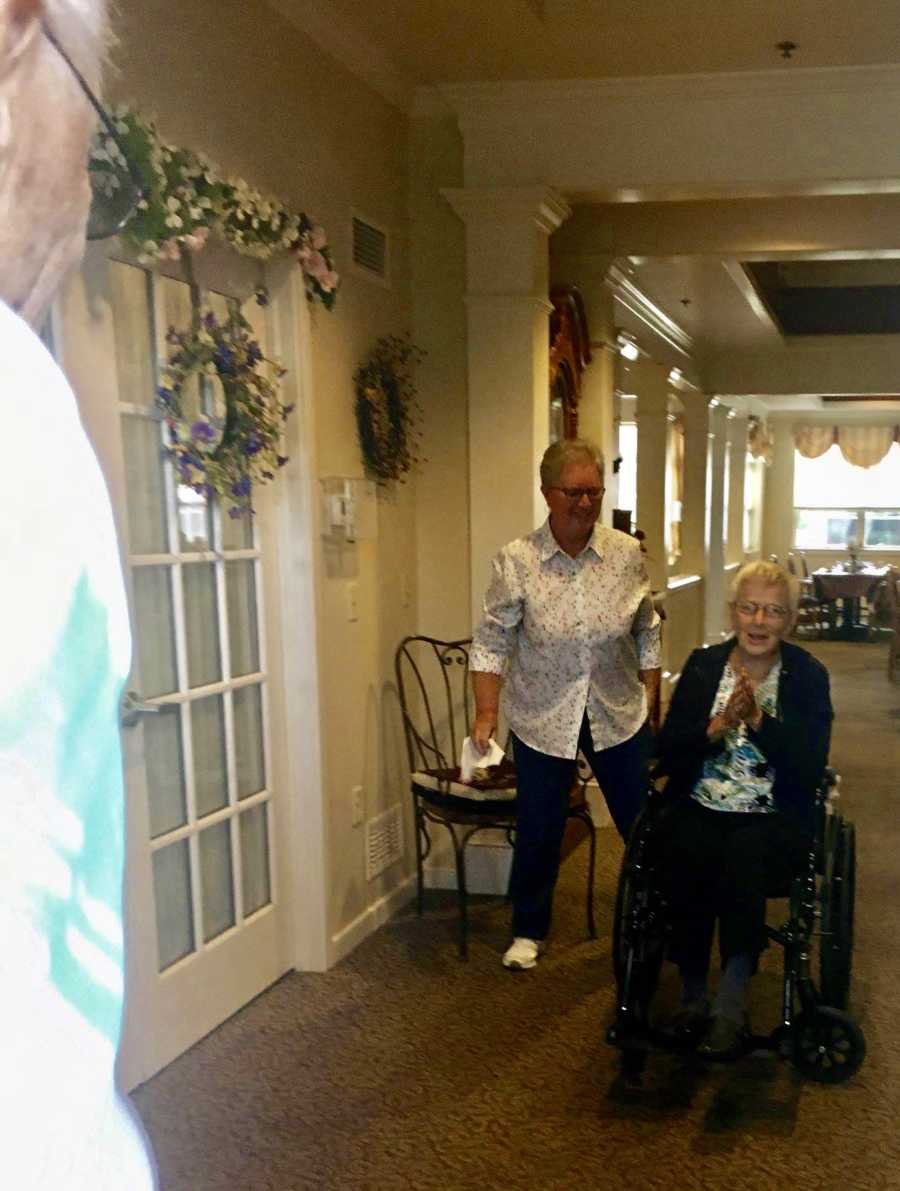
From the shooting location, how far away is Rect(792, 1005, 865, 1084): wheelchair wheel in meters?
2.19

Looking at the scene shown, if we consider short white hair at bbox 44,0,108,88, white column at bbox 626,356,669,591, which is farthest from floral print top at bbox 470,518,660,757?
white column at bbox 626,356,669,591

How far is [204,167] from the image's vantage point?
6.86 ft

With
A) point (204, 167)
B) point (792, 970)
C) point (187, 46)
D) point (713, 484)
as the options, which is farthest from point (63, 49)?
point (713, 484)

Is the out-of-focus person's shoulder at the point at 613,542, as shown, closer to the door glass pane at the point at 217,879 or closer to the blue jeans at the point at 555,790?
the blue jeans at the point at 555,790

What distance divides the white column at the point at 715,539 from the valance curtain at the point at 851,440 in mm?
3567

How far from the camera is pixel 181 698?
2311 mm

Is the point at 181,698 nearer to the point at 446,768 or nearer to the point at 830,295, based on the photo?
the point at 446,768

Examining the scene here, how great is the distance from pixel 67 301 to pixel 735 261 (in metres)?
3.71

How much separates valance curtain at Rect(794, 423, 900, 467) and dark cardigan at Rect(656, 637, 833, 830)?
34.0ft

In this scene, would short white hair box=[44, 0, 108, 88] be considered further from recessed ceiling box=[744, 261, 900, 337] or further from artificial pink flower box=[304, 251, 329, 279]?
recessed ceiling box=[744, 261, 900, 337]

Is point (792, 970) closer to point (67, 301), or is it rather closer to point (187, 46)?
point (67, 301)

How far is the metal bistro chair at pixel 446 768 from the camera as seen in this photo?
9.63 ft

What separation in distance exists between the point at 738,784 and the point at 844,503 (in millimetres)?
10644

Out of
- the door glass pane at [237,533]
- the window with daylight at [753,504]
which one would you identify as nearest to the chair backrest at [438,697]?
the door glass pane at [237,533]
